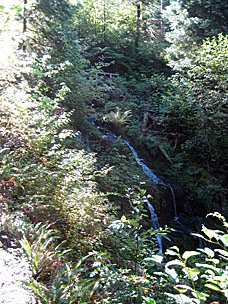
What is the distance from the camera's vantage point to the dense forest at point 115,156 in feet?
6.83

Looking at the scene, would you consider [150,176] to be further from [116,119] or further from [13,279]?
[13,279]

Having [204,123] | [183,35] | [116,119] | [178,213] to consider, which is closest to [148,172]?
[178,213]

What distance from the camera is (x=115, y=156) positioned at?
23.9ft

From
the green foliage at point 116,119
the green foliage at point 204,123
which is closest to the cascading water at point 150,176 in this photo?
the green foliage at point 116,119

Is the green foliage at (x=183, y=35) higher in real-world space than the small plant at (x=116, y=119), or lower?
higher

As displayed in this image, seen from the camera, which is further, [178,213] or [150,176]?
[150,176]

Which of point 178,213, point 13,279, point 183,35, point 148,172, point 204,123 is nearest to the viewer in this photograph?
point 13,279

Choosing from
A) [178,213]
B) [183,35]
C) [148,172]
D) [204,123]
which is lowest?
[178,213]

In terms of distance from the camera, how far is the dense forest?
2.08 meters

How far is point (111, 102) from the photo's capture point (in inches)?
372

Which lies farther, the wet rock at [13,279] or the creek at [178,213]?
the creek at [178,213]

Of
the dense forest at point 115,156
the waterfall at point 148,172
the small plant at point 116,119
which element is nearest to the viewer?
the dense forest at point 115,156

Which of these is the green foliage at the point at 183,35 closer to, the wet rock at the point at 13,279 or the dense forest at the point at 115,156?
the dense forest at the point at 115,156

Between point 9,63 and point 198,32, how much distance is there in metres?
8.91
